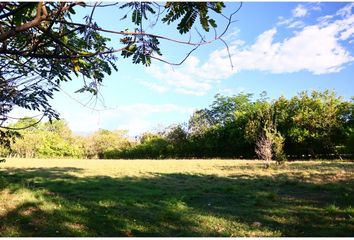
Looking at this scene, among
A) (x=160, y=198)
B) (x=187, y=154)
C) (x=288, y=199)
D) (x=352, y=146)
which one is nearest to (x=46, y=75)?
(x=160, y=198)

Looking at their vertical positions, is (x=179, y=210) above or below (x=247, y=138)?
below

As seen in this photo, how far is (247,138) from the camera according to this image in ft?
85.7

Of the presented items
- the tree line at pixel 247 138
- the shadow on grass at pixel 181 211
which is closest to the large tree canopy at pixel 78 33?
the shadow on grass at pixel 181 211

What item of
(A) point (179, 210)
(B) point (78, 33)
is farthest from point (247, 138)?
(B) point (78, 33)

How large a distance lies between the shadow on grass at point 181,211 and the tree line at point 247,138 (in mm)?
6967

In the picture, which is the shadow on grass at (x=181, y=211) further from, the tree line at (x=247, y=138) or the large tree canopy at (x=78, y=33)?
the tree line at (x=247, y=138)

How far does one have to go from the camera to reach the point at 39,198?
7496 millimetres

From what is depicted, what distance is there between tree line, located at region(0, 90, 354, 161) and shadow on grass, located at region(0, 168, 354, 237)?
697 cm

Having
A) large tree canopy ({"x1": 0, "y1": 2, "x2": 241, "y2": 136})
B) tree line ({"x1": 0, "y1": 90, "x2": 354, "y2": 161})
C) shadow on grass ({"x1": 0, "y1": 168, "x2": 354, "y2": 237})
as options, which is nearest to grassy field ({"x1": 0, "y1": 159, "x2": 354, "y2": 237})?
shadow on grass ({"x1": 0, "y1": 168, "x2": 354, "y2": 237})

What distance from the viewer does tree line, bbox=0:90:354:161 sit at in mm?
23016

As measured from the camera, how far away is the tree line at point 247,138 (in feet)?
75.5

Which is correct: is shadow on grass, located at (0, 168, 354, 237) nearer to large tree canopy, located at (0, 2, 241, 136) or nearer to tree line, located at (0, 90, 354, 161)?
large tree canopy, located at (0, 2, 241, 136)

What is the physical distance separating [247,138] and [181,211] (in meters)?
20.1

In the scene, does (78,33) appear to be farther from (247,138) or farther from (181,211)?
(247,138)
